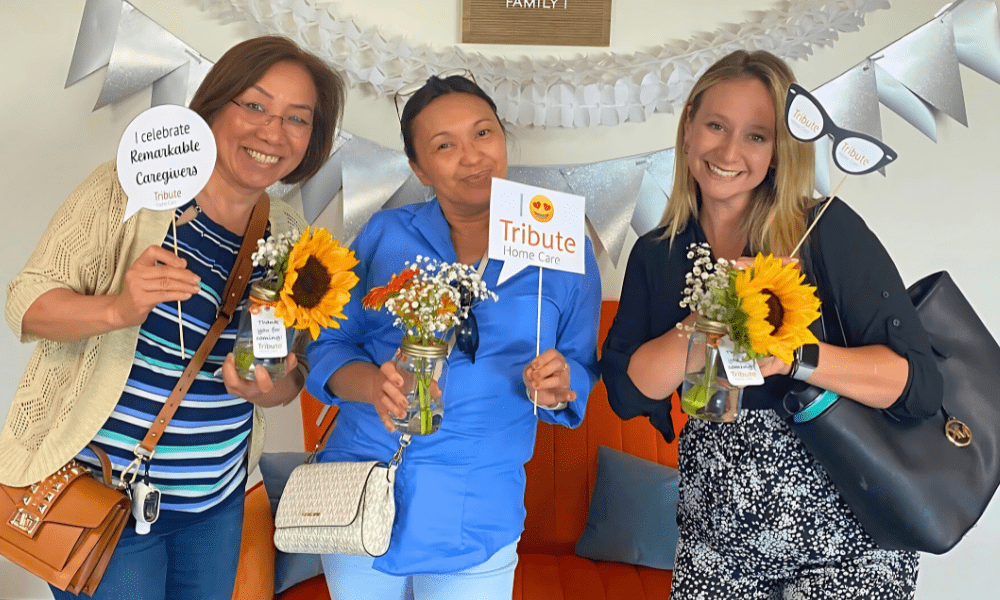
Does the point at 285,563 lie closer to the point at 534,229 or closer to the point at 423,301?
the point at 423,301

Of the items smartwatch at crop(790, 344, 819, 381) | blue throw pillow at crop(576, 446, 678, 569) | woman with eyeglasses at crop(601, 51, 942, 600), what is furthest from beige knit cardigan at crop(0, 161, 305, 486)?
blue throw pillow at crop(576, 446, 678, 569)

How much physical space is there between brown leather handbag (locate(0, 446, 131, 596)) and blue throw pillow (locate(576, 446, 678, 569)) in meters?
1.32

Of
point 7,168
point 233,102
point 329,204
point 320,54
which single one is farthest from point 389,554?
point 7,168

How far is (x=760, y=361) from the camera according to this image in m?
1.23

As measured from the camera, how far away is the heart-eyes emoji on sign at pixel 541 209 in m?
1.42

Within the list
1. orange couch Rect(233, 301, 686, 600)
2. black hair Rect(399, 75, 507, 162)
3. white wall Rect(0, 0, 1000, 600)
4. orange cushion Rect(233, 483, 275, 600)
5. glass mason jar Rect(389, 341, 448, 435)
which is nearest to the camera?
glass mason jar Rect(389, 341, 448, 435)

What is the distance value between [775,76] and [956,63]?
121cm

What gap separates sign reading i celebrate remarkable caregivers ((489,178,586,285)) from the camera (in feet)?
4.58

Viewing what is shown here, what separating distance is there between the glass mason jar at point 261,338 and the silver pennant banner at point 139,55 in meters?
1.25

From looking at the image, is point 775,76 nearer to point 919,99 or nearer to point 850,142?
point 850,142

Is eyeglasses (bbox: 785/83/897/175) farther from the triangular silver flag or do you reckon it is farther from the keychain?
the triangular silver flag

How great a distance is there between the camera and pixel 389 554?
56.1 inches

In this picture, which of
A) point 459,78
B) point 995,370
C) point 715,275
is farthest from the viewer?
point 459,78

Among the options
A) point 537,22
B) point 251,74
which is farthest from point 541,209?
point 537,22
